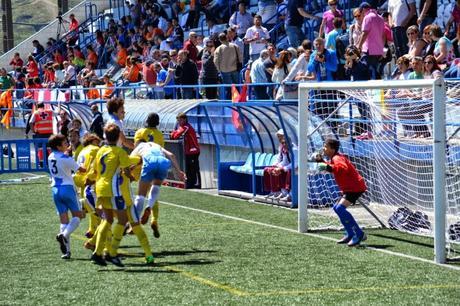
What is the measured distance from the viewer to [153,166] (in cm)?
1481

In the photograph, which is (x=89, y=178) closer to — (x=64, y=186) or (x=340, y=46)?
(x=64, y=186)

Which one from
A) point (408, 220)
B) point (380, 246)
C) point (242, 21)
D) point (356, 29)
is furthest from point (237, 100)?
point (380, 246)

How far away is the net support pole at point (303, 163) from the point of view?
1598 centimetres

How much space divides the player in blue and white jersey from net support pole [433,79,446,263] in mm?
4237

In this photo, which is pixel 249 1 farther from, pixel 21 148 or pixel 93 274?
pixel 93 274

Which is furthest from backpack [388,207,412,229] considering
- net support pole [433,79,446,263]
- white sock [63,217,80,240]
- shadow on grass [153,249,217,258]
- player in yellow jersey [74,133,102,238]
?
white sock [63,217,80,240]

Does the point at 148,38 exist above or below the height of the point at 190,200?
above

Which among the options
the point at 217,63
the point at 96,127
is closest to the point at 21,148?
the point at 96,127

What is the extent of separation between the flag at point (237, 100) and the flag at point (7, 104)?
1707 centimetres

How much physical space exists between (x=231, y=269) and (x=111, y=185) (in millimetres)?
1670

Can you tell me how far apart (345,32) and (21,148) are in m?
9.10

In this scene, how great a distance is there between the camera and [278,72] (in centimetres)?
2169

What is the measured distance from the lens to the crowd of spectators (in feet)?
63.5

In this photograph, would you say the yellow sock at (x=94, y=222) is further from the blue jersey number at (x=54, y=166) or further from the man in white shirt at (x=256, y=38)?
the man in white shirt at (x=256, y=38)
